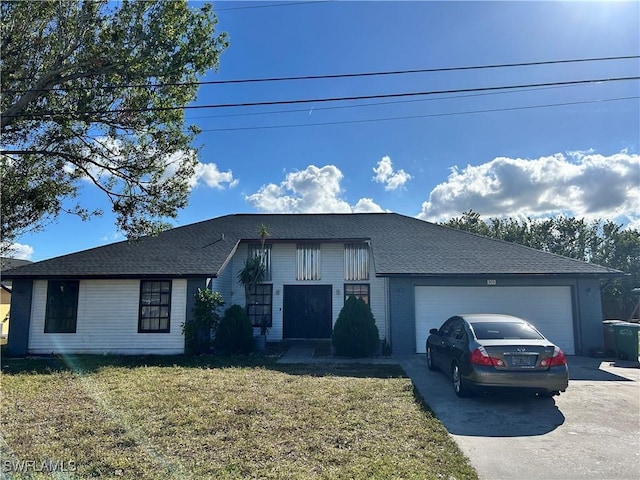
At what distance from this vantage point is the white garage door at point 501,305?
12992 mm

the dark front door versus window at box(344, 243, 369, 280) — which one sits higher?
window at box(344, 243, 369, 280)

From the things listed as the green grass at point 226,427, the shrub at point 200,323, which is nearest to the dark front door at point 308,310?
the shrub at point 200,323

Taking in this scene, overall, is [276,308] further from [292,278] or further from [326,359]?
[326,359]

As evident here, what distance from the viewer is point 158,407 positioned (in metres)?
6.62

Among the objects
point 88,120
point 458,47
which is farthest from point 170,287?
point 458,47

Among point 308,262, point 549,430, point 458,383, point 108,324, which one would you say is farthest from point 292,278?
point 549,430

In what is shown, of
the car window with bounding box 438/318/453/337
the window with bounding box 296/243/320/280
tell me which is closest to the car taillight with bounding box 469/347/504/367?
the car window with bounding box 438/318/453/337

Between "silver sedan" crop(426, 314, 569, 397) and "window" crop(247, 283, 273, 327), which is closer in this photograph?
"silver sedan" crop(426, 314, 569, 397)

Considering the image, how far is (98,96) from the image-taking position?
9.64 meters

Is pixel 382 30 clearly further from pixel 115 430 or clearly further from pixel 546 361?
pixel 115 430

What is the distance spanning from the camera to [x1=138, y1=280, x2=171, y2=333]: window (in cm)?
1351

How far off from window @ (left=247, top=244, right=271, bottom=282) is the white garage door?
6.03 meters

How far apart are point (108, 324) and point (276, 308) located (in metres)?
5.85

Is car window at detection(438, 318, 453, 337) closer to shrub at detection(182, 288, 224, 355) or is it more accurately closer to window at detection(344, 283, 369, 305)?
window at detection(344, 283, 369, 305)
